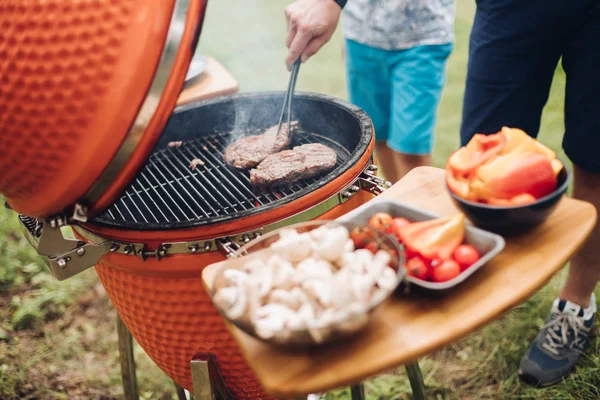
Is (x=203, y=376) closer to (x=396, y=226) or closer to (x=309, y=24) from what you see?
(x=396, y=226)

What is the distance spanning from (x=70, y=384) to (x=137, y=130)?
2.61m

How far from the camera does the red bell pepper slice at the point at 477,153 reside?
1414mm

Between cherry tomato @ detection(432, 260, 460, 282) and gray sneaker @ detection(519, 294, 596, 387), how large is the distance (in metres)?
1.98

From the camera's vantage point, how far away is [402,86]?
3371 mm

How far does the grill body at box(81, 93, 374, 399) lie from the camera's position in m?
1.75

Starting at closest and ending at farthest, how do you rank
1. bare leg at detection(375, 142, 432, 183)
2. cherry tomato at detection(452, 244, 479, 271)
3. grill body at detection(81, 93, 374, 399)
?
cherry tomato at detection(452, 244, 479, 271) < grill body at detection(81, 93, 374, 399) < bare leg at detection(375, 142, 432, 183)

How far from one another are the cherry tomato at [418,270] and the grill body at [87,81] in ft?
2.68

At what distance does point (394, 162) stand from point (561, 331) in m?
1.84

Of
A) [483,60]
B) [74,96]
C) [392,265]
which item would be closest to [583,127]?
[483,60]

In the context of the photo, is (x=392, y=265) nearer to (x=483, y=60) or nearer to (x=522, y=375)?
(x=483, y=60)

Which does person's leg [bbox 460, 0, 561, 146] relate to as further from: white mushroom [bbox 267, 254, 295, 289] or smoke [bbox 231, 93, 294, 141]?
white mushroom [bbox 267, 254, 295, 289]

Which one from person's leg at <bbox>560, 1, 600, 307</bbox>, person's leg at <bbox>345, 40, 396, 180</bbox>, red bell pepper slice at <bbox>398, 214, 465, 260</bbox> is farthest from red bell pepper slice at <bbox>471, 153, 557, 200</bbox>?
person's leg at <bbox>345, 40, 396, 180</bbox>

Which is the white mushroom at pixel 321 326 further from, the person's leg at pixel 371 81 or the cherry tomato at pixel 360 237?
the person's leg at pixel 371 81

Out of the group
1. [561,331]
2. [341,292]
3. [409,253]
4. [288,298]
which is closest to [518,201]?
[409,253]
